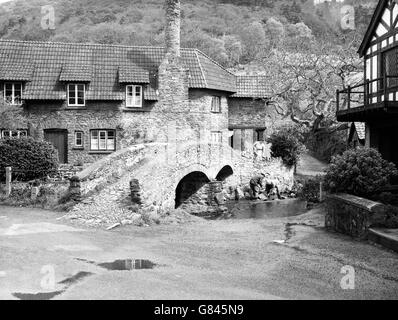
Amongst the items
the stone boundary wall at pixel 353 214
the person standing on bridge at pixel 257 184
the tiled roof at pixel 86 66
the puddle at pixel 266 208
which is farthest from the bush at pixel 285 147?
the stone boundary wall at pixel 353 214

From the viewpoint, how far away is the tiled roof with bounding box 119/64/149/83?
1387 inches

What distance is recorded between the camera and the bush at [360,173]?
16922 millimetres

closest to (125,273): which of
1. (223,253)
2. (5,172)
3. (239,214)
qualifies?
(223,253)

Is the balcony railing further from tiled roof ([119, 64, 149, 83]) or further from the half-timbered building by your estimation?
tiled roof ([119, 64, 149, 83])

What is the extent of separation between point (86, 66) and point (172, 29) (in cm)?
648

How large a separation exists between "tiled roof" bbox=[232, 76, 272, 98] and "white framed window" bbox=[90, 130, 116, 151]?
1037cm

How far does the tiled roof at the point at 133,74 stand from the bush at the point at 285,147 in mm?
10245

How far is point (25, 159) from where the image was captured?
80.0 feet

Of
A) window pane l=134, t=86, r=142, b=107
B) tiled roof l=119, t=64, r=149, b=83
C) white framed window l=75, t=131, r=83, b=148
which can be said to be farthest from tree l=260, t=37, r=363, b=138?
white framed window l=75, t=131, r=83, b=148

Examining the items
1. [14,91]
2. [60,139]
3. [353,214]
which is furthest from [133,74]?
[353,214]

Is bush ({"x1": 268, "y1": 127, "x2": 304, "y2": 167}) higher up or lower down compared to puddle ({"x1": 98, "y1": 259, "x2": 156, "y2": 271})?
higher up

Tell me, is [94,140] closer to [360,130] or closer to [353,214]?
[360,130]

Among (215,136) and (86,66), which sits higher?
(86,66)
